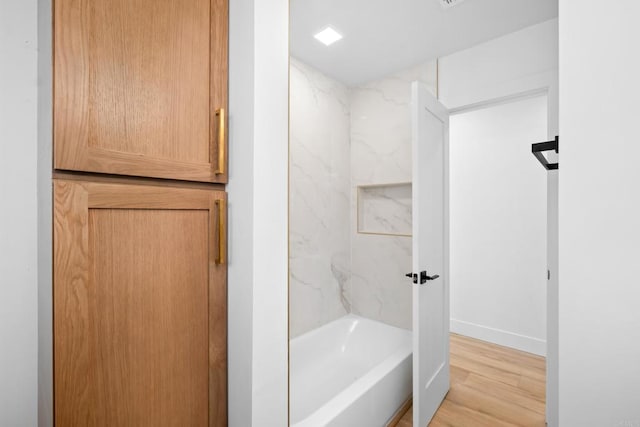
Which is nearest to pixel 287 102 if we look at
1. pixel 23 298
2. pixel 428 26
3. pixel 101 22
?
pixel 101 22

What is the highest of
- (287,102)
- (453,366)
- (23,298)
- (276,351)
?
(287,102)

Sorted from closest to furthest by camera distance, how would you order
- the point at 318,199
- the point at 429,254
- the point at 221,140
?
1. the point at 221,140
2. the point at 429,254
3. the point at 318,199

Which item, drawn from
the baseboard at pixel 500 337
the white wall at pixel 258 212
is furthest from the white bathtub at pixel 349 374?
the baseboard at pixel 500 337

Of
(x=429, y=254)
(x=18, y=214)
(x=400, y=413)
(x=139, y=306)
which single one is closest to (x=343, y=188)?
(x=429, y=254)

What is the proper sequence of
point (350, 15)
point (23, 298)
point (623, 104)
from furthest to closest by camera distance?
point (350, 15)
point (23, 298)
point (623, 104)

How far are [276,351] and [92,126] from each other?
88 cm

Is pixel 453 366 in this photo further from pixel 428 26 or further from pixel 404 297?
pixel 428 26

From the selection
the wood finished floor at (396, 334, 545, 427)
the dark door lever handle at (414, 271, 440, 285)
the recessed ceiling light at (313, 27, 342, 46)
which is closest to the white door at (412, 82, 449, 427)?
the dark door lever handle at (414, 271, 440, 285)

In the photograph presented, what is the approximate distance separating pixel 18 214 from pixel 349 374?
6.86 ft

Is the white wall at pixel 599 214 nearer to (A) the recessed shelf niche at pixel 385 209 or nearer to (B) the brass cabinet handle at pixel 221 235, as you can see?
(B) the brass cabinet handle at pixel 221 235

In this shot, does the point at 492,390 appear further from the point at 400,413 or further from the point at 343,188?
the point at 343,188

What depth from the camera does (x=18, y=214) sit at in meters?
0.80

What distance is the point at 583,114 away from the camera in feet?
2.27

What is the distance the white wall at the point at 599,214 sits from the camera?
64cm
